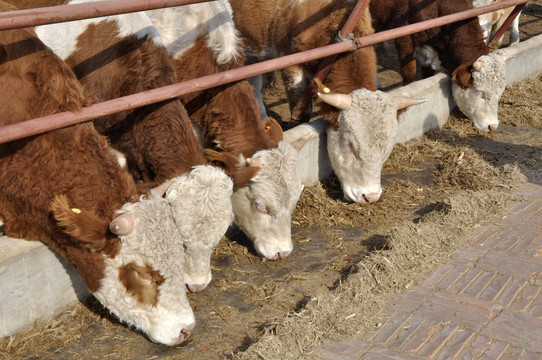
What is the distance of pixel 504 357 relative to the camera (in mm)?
4066

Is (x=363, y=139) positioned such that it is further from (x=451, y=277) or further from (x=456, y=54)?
(x=456, y=54)

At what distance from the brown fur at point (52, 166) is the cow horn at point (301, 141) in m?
2.00

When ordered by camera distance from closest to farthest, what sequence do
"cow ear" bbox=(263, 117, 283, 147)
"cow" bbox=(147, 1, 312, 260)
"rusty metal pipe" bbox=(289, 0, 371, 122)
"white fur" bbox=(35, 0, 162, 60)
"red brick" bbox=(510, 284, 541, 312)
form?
"red brick" bbox=(510, 284, 541, 312)
"white fur" bbox=(35, 0, 162, 60)
"cow" bbox=(147, 1, 312, 260)
"cow ear" bbox=(263, 117, 283, 147)
"rusty metal pipe" bbox=(289, 0, 371, 122)

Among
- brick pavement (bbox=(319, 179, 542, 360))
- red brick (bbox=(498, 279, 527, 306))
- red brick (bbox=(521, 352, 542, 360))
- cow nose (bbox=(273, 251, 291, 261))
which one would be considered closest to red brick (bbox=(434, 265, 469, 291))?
brick pavement (bbox=(319, 179, 542, 360))

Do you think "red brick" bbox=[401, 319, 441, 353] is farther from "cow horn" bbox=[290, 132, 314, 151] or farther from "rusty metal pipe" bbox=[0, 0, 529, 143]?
"rusty metal pipe" bbox=[0, 0, 529, 143]

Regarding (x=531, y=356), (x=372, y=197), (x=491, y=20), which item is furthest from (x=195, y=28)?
(x=491, y=20)

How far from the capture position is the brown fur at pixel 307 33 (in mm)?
6797

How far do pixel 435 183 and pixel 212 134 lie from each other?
102 inches

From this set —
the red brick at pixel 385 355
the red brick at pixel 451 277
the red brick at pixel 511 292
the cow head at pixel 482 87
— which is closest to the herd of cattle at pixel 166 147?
the red brick at pixel 385 355

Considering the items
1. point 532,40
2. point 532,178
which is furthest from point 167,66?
point 532,40

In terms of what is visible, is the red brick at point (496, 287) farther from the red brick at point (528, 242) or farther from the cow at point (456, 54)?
the cow at point (456, 54)

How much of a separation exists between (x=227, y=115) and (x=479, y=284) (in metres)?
2.36

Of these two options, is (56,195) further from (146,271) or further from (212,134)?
(212,134)

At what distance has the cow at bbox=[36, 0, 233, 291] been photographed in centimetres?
485
